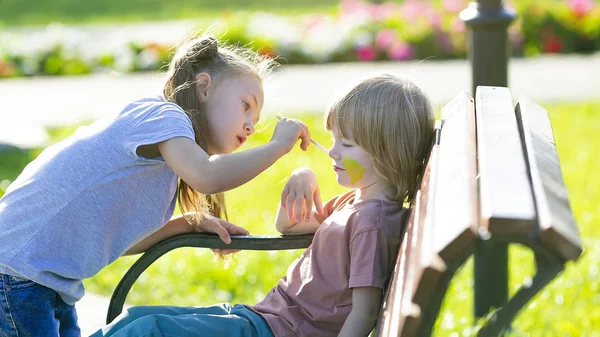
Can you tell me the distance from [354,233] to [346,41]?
8.09 meters

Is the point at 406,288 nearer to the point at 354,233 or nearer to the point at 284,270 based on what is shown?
the point at 354,233

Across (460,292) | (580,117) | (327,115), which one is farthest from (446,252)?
(580,117)

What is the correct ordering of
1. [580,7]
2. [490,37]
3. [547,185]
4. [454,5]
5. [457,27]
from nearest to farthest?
1. [547,185]
2. [490,37]
3. [457,27]
4. [580,7]
5. [454,5]

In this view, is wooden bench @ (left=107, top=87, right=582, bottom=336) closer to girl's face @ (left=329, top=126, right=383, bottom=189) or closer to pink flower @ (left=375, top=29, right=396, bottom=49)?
girl's face @ (left=329, top=126, right=383, bottom=189)

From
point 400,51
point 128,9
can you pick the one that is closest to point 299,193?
point 400,51

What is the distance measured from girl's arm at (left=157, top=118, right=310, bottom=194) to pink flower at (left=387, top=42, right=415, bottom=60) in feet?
25.1

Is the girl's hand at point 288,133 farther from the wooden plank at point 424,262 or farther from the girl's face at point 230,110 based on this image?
the wooden plank at point 424,262

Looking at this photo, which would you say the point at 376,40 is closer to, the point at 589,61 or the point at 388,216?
the point at 589,61

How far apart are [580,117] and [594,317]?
379 cm

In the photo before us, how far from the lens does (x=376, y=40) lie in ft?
33.1

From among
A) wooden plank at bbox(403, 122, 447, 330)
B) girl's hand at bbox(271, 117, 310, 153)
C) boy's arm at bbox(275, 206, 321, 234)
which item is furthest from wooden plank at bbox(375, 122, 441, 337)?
boy's arm at bbox(275, 206, 321, 234)

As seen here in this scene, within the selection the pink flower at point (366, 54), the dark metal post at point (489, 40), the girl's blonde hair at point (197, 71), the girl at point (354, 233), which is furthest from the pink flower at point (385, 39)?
the girl at point (354, 233)

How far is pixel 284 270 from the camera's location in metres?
4.43

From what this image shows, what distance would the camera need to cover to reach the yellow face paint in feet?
7.28
